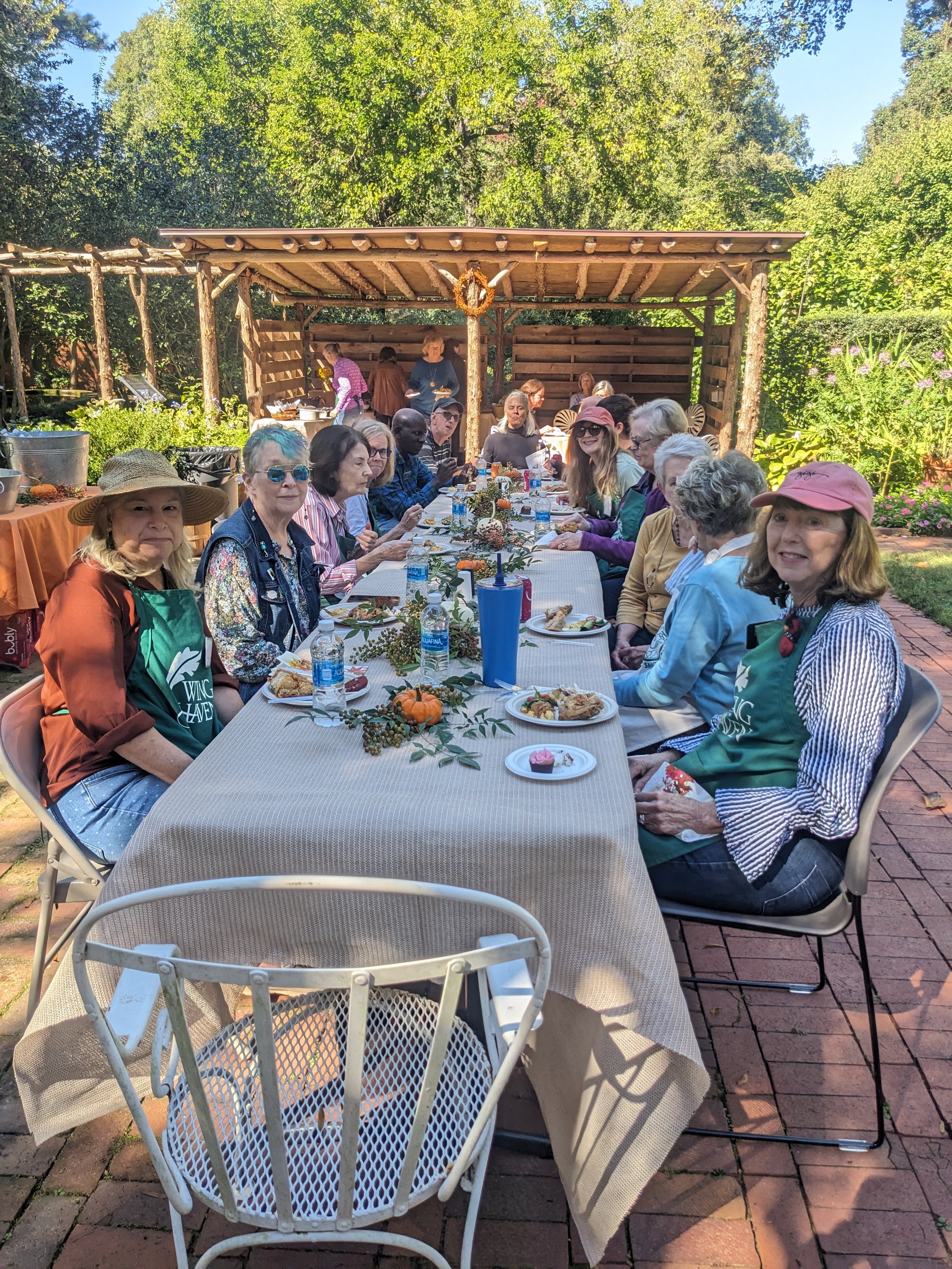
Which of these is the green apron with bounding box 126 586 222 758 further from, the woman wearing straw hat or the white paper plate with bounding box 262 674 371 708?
the white paper plate with bounding box 262 674 371 708

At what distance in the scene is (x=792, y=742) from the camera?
210 centimetres

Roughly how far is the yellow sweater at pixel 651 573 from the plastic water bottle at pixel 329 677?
6.15 ft

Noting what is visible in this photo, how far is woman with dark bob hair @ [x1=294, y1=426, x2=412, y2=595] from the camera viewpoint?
13.6ft

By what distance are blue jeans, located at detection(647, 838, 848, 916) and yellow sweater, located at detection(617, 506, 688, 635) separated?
5.78 feet

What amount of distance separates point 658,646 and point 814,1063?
1.33 metres

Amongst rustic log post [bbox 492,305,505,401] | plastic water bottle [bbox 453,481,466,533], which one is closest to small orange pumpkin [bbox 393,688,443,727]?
plastic water bottle [bbox 453,481,466,533]

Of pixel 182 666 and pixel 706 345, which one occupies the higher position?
pixel 706 345

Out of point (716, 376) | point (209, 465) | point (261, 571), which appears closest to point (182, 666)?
point (261, 571)

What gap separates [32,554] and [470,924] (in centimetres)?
431

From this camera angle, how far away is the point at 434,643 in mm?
2314

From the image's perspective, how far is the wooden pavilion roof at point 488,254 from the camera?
30.3 feet

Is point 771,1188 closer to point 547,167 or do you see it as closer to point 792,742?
point 792,742

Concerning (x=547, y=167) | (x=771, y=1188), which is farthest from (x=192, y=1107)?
(x=547, y=167)

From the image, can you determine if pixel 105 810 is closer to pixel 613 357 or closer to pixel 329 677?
pixel 329 677
